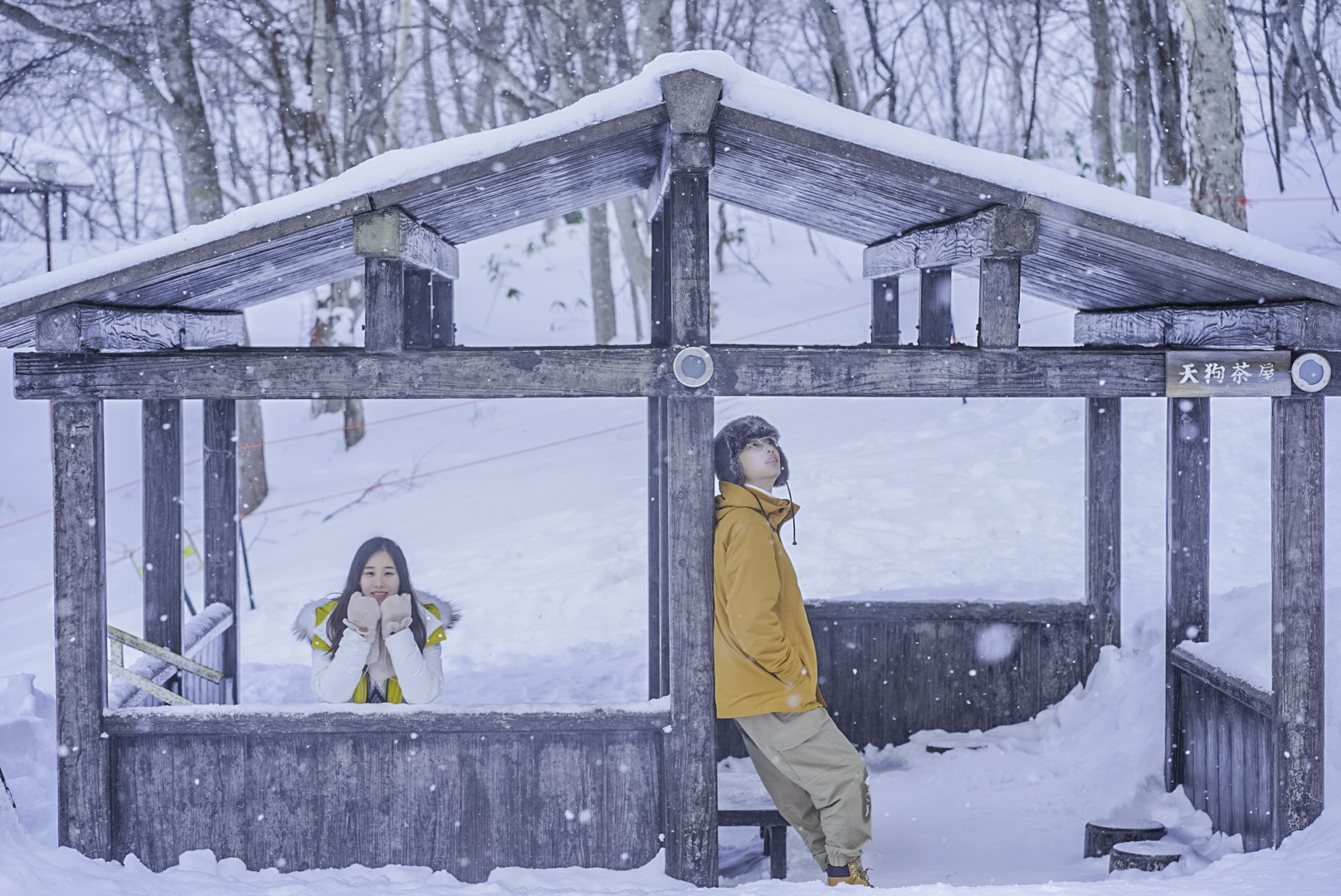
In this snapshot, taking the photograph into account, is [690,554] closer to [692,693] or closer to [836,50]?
[692,693]

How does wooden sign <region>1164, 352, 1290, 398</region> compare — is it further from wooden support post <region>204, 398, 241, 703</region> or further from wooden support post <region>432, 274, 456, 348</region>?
wooden support post <region>204, 398, 241, 703</region>

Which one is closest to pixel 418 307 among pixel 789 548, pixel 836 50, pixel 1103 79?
pixel 789 548

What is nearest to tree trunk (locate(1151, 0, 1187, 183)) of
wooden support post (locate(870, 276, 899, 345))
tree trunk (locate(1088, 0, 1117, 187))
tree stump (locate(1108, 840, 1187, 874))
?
tree trunk (locate(1088, 0, 1117, 187))

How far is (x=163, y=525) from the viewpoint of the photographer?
232 inches

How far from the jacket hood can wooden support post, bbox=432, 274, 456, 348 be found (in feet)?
Answer: 6.45

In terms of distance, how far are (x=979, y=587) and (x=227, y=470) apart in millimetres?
4828

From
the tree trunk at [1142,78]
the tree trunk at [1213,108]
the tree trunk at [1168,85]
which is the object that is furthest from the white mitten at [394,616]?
the tree trunk at [1142,78]

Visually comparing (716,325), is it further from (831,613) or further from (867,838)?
(867,838)

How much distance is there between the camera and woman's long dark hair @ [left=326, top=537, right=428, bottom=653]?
473 centimetres

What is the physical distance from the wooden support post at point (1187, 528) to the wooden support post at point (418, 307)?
373 centimetres

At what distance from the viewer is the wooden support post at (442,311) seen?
19.2 feet

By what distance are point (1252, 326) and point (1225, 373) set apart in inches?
10.9

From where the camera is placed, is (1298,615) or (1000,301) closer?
(1000,301)

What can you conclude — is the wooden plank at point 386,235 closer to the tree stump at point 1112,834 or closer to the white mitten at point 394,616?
the white mitten at point 394,616
